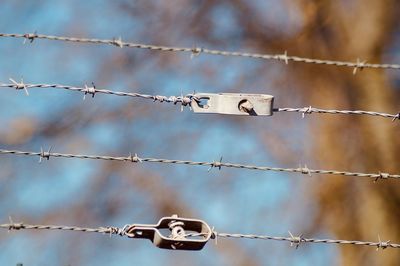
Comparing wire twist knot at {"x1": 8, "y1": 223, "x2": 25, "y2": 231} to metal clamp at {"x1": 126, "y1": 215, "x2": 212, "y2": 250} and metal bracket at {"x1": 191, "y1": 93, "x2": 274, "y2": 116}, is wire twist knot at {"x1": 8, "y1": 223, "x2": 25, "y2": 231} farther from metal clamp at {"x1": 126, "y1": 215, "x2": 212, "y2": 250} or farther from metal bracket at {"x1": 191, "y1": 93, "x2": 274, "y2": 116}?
metal bracket at {"x1": 191, "y1": 93, "x2": 274, "y2": 116}

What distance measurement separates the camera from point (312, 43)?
374 cm

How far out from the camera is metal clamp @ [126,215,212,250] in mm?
1511

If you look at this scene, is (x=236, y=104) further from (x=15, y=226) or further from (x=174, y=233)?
(x=15, y=226)

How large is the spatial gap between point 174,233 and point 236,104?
0.28 metres

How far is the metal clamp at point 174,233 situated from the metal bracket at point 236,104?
0.22 metres

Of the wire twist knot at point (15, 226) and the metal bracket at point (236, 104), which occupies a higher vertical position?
the metal bracket at point (236, 104)

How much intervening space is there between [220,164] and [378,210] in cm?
209

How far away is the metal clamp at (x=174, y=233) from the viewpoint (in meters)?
1.51

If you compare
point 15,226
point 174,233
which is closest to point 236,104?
point 174,233

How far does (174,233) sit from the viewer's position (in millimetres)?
1530

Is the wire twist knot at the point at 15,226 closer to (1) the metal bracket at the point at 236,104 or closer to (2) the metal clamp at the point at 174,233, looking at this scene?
(2) the metal clamp at the point at 174,233

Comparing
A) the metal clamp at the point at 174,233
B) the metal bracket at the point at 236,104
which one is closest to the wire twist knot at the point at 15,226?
the metal clamp at the point at 174,233

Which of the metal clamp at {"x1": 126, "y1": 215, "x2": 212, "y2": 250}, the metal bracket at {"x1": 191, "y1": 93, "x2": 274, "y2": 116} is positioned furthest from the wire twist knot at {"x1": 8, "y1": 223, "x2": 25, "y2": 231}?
the metal bracket at {"x1": 191, "y1": 93, "x2": 274, "y2": 116}

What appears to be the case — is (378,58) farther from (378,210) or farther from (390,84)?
(378,210)
